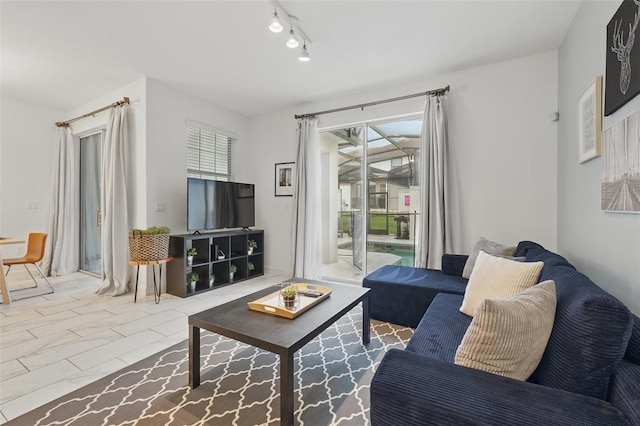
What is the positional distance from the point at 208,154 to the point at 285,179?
4.07ft

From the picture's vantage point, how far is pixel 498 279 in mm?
1746

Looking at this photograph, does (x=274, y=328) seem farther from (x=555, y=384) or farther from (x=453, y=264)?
(x=453, y=264)

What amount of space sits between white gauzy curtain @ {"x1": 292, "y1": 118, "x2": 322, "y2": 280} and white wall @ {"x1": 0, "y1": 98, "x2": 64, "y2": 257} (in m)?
4.16

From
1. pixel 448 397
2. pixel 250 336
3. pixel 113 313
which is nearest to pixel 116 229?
pixel 113 313

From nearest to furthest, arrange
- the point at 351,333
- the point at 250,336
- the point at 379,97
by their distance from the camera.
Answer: the point at 250,336 < the point at 351,333 < the point at 379,97

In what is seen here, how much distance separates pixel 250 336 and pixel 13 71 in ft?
14.6

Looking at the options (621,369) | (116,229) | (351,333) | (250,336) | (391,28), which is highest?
(391,28)

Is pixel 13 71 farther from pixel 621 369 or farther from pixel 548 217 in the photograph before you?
pixel 548 217

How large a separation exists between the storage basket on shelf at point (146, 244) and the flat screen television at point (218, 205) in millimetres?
486

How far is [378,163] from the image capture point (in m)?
4.08

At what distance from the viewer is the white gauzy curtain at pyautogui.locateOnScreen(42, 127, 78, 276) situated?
457 centimetres

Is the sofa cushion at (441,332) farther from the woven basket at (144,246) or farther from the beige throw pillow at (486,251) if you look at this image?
the woven basket at (144,246)

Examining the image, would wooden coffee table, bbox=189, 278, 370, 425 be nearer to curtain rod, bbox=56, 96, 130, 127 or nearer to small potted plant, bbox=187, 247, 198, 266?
small potted plant, bbox=187, 247, 198, 266

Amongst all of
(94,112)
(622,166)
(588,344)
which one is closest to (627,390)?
Result: (588,344)
